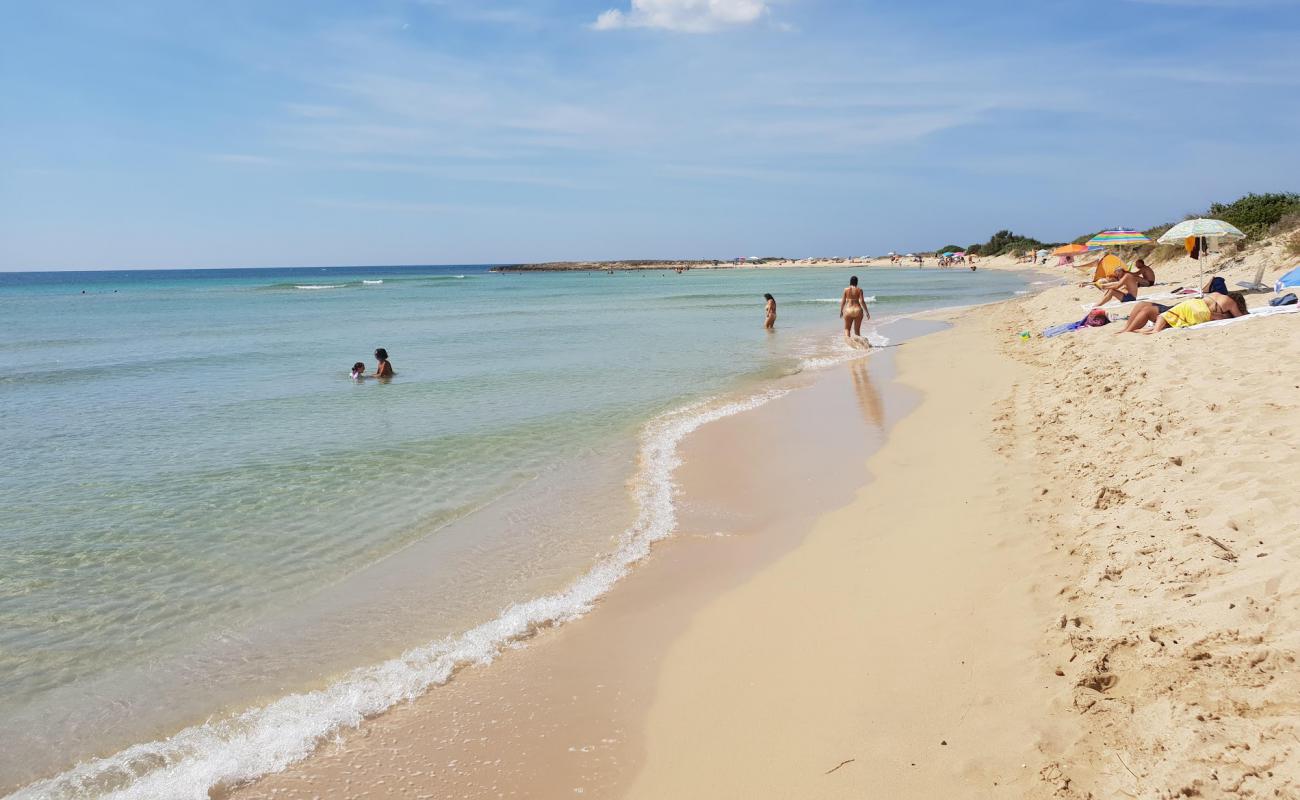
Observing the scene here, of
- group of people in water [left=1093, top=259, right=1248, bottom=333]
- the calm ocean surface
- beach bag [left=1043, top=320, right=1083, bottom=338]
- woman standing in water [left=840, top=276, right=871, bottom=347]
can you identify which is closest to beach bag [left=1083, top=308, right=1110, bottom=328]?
beach bag [left=1043, top=320, right=1083, bottom=338]

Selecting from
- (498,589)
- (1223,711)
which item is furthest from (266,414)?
(1223,711)

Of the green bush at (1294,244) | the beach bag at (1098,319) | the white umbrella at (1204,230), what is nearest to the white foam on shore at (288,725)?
the beach bag at (1098,319)

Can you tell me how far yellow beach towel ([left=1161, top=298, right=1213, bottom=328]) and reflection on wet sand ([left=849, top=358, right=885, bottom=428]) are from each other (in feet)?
14.6

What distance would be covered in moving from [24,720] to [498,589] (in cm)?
281

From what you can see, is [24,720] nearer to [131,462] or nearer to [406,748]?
[406,748]

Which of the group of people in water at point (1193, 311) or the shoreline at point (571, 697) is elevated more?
the group of people in water at point (1193, 311)

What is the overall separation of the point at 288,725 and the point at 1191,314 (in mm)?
12632

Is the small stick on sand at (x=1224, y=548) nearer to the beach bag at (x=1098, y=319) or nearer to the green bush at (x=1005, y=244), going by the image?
the beach bag at (x=1098, y=319)

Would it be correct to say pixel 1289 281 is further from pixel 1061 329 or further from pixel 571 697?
pixel 571 697

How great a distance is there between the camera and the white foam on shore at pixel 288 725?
363cm

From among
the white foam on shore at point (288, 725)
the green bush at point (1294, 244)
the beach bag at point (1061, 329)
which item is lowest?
the white foam on shore at point (288, 725)

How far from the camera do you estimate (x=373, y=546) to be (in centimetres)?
661

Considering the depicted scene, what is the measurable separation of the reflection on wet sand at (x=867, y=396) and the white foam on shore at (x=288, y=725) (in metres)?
6.00

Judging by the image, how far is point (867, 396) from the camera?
12.4 meters
